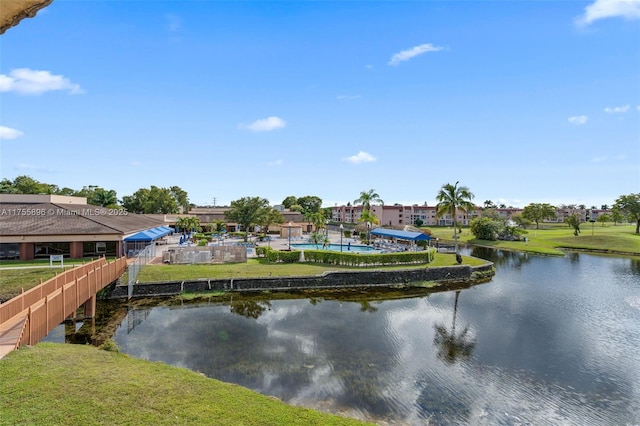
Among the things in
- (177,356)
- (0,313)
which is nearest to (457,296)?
(177,356)

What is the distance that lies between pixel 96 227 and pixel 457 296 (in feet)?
101

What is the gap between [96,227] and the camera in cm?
3056

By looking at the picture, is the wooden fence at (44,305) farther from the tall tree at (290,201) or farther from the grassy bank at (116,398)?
the tall tree at (290,201)

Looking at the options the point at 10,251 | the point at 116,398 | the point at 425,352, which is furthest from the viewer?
the point at 10,251

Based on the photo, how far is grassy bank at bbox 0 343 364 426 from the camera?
24.4ft

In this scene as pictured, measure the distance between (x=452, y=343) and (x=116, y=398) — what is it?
14127 mm

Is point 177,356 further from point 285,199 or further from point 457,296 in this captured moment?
point 285,199

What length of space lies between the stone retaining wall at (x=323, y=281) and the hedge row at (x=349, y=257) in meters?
2.65

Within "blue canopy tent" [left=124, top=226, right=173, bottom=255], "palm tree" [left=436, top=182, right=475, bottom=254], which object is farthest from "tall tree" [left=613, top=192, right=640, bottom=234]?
"blue canopy tent" [left=124, top=226, right=173, bottom=255]

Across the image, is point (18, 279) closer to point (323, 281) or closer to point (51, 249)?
point (51, 249)

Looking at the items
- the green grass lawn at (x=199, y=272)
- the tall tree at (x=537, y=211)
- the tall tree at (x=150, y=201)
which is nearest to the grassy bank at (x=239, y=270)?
the green grass lawn at (x=199, y=272)

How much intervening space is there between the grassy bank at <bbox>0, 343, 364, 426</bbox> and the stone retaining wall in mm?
12796

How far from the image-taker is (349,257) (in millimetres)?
30797

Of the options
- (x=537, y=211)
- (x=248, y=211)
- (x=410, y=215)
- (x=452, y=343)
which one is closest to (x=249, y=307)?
(x=452, y=343)
